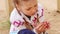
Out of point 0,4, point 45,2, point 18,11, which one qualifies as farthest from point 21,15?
point 45,2

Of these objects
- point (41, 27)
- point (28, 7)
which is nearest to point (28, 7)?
point (28, 7)

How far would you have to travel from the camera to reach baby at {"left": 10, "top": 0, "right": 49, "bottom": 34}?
2.15ft

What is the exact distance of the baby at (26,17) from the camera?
0.65 metres

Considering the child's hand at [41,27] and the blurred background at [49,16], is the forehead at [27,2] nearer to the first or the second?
the child's hand at [41,27]

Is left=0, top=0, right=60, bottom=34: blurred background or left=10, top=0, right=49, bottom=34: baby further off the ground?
left=10, top=0, right=49, bottom=34: baby

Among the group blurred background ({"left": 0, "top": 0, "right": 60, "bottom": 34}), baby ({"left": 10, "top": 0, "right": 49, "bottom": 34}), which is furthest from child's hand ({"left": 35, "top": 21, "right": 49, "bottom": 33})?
blurred background ({"left": 0, "top": 0, "right": 60, "bottom": 34})

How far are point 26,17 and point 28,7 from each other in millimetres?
45

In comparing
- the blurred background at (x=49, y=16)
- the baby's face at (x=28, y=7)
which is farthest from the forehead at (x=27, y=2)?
the blurred background at (x=49, y=16)

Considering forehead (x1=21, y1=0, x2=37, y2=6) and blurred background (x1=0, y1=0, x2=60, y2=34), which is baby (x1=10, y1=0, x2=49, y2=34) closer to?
forehead (x1=21, y1=0, x2=37, y2=6)

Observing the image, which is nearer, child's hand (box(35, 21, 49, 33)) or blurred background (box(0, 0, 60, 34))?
child's hand (box(35, 21, 49, 33))

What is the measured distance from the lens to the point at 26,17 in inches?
26.2

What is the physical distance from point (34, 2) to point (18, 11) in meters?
0.08

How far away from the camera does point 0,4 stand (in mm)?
1827

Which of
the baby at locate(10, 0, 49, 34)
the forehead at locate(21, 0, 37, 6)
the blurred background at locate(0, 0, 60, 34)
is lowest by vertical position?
the blurred background at locate(0, 0, 60, 34)
